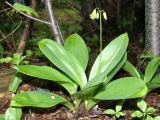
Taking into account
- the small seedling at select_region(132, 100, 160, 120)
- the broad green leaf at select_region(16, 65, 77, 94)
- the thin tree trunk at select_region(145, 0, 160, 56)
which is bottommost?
the small seedling at select_region(132, 100, 160, 120)

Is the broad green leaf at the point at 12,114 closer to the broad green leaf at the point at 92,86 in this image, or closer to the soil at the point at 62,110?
the soil at the point at 62,110

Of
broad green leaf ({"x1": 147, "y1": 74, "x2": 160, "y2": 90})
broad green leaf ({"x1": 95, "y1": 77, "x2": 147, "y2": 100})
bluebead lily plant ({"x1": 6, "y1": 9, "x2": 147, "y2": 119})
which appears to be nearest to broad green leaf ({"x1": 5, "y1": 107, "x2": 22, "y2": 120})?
bluebead lily plant ({"x1": 6, "y1": 9, "x2": 147, "y2": 119})

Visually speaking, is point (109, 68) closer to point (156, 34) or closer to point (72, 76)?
point (72, 76)

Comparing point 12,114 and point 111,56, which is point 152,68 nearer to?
point 111,56

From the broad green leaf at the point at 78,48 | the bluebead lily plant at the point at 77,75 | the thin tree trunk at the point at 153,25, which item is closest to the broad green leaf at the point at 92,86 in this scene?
the bluebead lily plant at the point at 77,75

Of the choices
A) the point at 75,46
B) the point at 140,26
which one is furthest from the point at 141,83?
the point at 140,26

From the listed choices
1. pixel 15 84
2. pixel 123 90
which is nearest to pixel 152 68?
pixel 123 90

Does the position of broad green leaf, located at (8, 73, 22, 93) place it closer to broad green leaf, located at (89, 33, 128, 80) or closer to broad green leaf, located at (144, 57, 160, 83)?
broad green leaf, located at (89, 33, 128, 80)
